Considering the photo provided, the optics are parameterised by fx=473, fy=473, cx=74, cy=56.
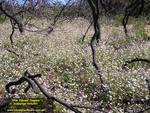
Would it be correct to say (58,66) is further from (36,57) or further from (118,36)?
(118,36)

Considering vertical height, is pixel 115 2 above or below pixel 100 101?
above

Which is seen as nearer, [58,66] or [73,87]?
[73,87]

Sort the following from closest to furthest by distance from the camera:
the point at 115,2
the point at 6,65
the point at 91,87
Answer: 1. the point at 91,87
2. the point at 6,65
3. the point at 115,2

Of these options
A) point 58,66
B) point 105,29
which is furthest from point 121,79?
point 105,29

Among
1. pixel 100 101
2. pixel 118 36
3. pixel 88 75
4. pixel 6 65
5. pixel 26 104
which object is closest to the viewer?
pixel 26 104

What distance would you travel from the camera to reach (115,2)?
1356 inches

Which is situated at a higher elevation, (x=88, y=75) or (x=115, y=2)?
(x=115, y=2)

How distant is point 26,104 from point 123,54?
310 inches

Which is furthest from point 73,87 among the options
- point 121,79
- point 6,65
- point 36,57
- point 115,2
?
point 115,2

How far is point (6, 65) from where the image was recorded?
1034cm

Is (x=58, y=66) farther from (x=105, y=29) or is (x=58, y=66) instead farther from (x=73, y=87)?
(x=105, y=29)

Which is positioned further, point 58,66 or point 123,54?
point 123,54

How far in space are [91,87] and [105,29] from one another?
1392 cm

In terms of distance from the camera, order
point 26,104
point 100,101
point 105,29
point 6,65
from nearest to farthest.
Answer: point 26,104, point 100,101, point 6,65, point 105,29
